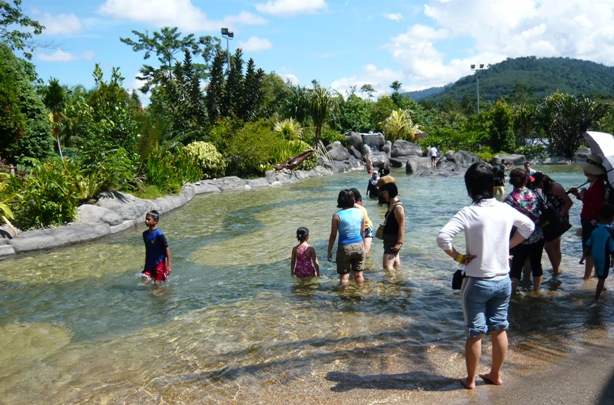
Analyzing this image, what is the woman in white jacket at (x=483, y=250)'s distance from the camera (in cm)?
339

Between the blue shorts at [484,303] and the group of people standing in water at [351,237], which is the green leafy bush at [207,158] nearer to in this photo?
the group of people standing in water at [351,237]

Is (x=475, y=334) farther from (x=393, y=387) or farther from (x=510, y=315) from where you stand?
(x=510, y=315)

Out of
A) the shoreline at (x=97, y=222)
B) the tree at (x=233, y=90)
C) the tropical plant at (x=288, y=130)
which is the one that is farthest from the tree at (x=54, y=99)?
the tropical plant at (x=288, y=130)

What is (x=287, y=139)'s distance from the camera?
29141mm

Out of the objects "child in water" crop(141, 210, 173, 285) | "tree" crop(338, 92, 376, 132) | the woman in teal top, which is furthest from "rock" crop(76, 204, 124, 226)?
"tree" crop(338, 92, 376, 132)

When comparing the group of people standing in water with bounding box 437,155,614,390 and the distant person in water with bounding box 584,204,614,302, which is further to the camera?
the distant person in water with bounding box 584,204,614,302

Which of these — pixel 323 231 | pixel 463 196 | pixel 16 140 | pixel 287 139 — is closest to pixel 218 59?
pixel 287 139

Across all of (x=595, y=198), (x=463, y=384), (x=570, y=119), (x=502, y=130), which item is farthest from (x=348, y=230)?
(x=502, y=130)

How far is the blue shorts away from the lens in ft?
11.2

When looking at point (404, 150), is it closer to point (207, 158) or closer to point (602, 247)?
point (207, 158)

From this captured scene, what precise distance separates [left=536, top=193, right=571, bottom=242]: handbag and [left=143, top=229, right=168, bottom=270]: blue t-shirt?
4.93m

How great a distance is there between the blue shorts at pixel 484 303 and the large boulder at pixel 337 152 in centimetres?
2877

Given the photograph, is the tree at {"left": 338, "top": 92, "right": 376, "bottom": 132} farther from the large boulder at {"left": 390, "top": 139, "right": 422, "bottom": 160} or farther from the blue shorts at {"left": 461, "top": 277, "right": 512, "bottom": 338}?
the blue shorts at {"left": 461, "top": 277, "right": 512, "bottom": 338}

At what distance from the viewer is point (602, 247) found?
5379mm
